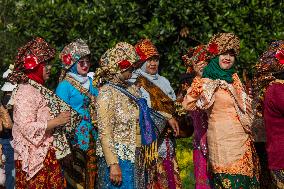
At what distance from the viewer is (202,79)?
6.63m

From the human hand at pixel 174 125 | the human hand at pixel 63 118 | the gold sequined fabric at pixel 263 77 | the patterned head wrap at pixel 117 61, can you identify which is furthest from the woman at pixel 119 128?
the gold sequined fabric at pixel 263 77

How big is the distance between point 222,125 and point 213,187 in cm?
92

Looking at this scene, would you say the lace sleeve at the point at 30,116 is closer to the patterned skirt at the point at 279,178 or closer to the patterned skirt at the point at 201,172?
the patterned skirt at the point at 201,172

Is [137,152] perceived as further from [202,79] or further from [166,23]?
[166,23]

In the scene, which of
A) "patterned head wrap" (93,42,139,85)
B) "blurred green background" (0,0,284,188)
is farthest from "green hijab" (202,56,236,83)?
"blurred green background" (0,0,284,188)

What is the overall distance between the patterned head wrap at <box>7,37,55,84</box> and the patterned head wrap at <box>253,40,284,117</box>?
78.4 inches

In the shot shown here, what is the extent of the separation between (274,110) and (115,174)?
59.0 inches

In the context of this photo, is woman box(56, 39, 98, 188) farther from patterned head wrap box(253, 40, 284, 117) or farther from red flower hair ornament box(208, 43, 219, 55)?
patterned head wrap box(253, 40, 284, 117)

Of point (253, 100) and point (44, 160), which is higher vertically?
point (253, 100)

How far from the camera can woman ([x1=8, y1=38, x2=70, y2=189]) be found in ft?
21.2

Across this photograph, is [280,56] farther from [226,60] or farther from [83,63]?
[83,63]

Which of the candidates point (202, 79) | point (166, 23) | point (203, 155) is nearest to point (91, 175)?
point (203, 155)

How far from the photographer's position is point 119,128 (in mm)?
6461

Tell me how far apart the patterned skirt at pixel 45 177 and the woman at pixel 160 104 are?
1.08 metres
